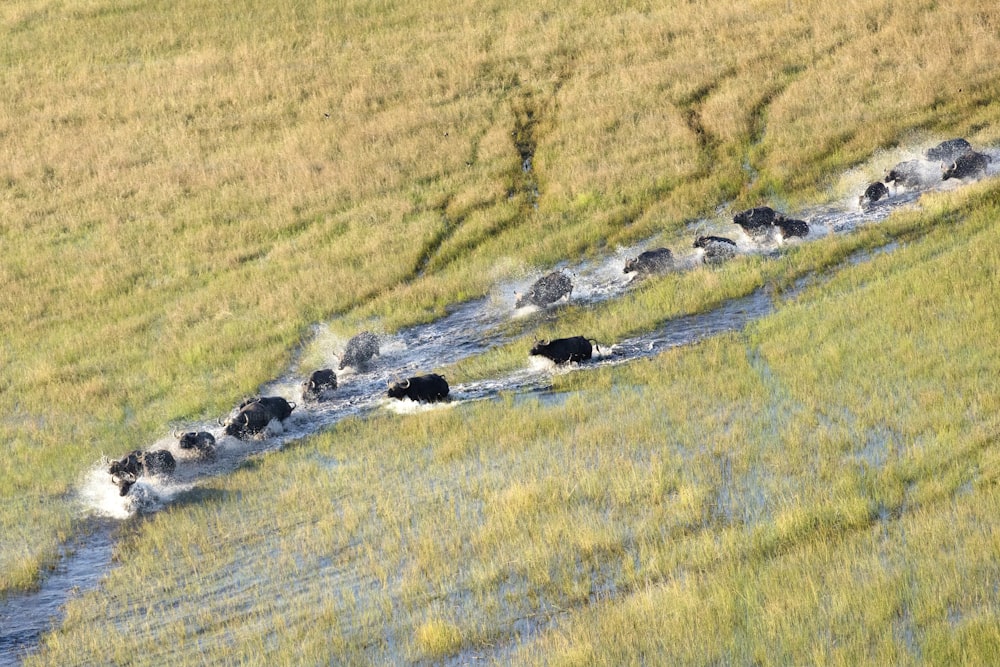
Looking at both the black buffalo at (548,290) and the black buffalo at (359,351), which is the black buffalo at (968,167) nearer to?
the black buffalo at (548,290)

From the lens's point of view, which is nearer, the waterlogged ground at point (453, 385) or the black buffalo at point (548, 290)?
the waterlogged ground at point (453, 385)

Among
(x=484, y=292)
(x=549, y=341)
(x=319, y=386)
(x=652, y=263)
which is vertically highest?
(x=484, y=292)

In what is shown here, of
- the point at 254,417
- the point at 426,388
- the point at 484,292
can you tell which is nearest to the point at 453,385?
the point at 426,388

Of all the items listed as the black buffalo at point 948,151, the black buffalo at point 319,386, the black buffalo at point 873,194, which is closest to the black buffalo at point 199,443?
the black buffalo at point 319,386

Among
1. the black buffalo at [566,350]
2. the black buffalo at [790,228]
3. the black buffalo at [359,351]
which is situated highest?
the black buffalo at [359,351]

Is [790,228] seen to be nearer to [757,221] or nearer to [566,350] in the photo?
[757,221]

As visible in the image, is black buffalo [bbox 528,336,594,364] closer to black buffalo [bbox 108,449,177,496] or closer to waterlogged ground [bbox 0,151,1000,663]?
waterlogged ground [bbox 0,151,1000,663]

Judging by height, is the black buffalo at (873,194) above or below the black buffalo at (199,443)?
below

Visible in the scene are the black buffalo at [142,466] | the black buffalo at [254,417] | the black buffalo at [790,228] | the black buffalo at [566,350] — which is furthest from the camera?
the black buffalo at [790,228]
